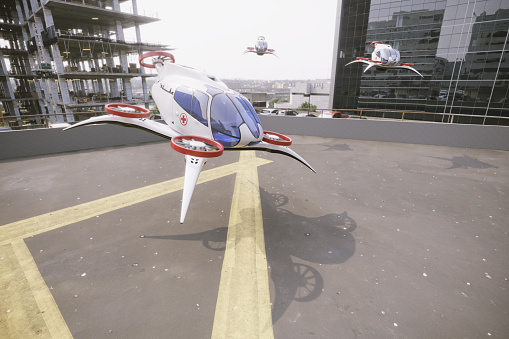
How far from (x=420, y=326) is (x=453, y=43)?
41.5 metres

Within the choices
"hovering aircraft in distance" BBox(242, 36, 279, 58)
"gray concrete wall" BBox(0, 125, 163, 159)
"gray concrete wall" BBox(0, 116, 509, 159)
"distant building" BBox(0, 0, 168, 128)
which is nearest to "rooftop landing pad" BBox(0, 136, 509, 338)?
"gray concrete wall" BBox(0, 125, 163, 159)

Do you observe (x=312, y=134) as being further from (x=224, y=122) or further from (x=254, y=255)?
(x=254, y=255)

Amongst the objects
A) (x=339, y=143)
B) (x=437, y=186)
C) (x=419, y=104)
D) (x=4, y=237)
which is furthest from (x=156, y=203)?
(x=419, y=104)

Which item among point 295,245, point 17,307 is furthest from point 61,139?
point 295,245

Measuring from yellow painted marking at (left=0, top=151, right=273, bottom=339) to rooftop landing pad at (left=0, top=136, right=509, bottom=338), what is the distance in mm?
24

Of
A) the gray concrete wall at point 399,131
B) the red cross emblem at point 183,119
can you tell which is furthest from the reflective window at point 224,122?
the gray concrete wall at point 399,131

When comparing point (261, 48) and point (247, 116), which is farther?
point (261, 48)

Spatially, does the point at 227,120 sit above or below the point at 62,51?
below

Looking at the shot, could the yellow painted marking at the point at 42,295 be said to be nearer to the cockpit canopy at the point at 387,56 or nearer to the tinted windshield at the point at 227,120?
the tinted windshield at the point at 227,120

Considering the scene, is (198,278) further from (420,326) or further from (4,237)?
(4,237)

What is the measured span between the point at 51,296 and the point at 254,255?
380 centimetres

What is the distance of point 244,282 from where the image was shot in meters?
4.54

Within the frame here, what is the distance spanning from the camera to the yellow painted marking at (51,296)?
3652 mm

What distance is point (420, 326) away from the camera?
3.72 metres
